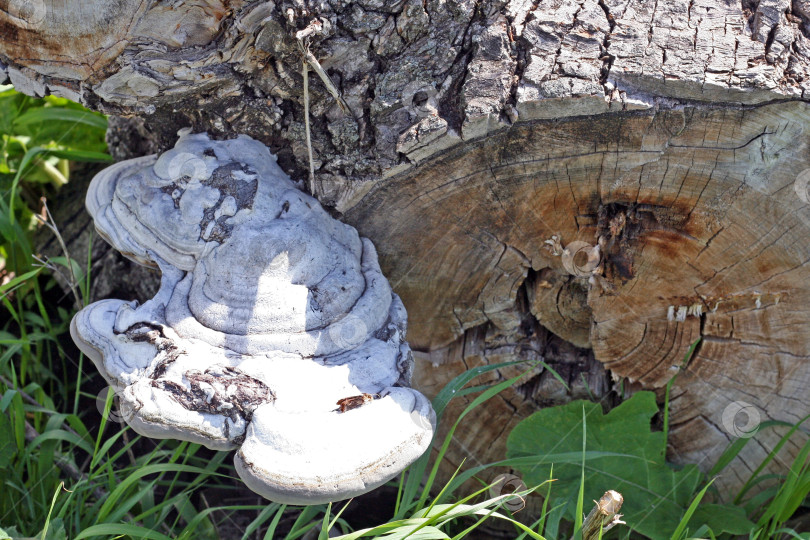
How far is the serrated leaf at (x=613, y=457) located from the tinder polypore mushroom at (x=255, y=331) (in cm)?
65

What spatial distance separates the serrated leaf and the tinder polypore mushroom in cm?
65

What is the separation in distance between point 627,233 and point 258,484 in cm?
134

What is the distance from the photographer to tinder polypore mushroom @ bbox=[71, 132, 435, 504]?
1.62 m

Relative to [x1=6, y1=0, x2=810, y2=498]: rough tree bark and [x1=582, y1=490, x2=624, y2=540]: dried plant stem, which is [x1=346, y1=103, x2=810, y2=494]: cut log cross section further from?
[x1=582, y1=490, x2=624, y2=540]: dried plant stem

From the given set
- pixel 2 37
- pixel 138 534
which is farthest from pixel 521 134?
pixel 138 534

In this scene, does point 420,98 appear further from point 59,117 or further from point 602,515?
point 59,117

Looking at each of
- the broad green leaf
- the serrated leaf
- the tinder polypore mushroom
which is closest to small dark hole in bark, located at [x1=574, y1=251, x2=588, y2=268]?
the serrated leaf

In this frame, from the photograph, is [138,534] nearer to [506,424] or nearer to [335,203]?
[335,203]

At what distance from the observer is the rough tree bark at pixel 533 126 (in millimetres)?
1819

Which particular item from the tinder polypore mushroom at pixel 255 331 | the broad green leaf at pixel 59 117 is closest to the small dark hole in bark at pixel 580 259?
the tinder polypore mushroom at pixel 255 331

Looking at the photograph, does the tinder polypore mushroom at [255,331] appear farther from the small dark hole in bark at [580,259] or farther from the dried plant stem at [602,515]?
the small dark hole in bark at [580,259]

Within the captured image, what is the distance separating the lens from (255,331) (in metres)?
1.80

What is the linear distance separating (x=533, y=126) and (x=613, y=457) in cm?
118

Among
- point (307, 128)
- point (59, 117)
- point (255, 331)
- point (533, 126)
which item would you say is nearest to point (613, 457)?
point (533, 126)
